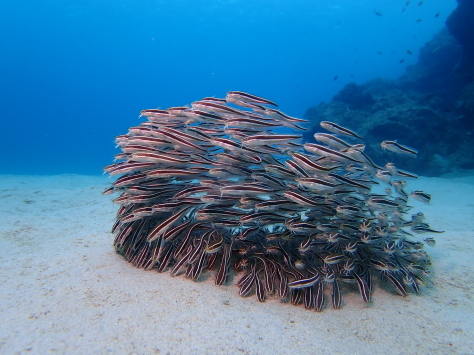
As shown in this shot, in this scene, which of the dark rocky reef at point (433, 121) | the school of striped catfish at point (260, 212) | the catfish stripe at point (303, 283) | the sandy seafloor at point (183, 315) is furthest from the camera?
the dark rocky reef at point (433, 121)

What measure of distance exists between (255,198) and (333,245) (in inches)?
73.5

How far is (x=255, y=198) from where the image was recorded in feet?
14.5

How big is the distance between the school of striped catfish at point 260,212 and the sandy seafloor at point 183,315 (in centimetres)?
31

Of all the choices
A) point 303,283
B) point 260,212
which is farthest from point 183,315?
point 260,212

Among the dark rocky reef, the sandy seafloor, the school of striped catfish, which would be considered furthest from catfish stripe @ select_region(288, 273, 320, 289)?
the dark rocky reef

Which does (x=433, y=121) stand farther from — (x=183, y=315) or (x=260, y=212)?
(x=183, y=315)

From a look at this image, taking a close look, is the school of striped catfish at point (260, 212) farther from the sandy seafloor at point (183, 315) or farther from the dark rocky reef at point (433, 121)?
the dark rocky reef at point (433, 121)

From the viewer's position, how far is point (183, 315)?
11.5 feet

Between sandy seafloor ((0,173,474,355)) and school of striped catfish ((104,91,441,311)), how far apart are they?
1.00 ft

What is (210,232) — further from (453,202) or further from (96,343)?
(453,202)

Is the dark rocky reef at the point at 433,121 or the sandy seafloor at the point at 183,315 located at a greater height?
the dark rocky reef at the point at 433,121

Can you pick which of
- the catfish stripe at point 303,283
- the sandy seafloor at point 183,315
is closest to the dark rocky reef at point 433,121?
the sandy seafloor at point 183,315

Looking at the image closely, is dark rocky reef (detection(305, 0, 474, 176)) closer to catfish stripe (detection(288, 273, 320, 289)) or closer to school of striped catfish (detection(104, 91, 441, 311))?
school of striped catfish (detection(104, 91, 441, 311))

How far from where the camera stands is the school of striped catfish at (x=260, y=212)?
4.38 m
